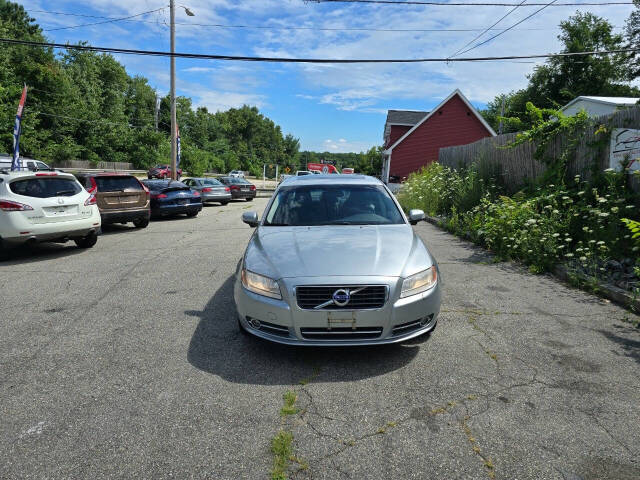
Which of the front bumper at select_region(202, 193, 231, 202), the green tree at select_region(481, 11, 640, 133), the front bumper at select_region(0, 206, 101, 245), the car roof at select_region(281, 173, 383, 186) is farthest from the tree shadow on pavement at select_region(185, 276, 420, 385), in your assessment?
the green tree at select_region(481, 11, 640, 133)

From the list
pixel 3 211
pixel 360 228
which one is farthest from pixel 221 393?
pixel 3 211

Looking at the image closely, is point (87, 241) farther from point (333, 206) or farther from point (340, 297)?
point (340, 297)

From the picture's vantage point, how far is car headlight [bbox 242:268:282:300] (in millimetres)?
3656

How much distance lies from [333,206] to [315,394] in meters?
2.43

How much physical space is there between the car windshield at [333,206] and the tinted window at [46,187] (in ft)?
17.7

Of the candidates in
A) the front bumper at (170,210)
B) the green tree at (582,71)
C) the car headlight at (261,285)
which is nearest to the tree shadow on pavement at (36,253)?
the front bumper at (170,210)

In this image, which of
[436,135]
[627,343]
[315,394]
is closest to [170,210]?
[315,394]

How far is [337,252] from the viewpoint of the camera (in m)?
3.93

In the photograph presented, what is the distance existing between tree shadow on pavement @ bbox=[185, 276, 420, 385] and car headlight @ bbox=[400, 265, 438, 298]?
613 millimetres

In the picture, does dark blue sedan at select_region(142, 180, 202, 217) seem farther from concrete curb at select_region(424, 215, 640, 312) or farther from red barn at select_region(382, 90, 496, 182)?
red barn at select_region(382, 90, 496, 182)

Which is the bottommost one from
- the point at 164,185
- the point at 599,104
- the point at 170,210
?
the point at 170,210

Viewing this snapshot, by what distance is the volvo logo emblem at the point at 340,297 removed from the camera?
11.5ft

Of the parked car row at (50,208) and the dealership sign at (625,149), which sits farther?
the parked car row at (50,208)

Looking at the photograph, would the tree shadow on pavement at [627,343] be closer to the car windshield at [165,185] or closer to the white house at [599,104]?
the white house at [599,104]
